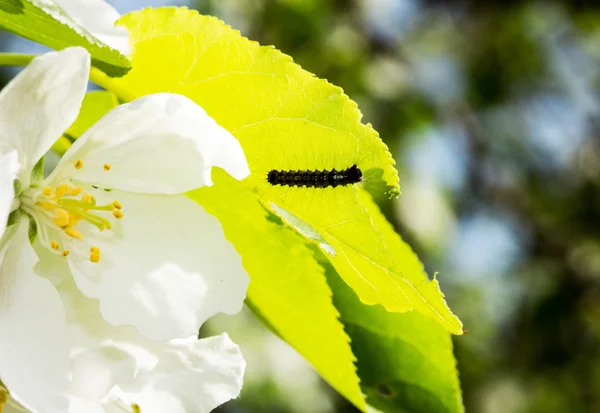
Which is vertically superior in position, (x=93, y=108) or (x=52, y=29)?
(x=52, y=29)

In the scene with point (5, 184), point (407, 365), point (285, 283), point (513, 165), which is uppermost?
point (5, 184)

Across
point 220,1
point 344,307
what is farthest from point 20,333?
point 220,1

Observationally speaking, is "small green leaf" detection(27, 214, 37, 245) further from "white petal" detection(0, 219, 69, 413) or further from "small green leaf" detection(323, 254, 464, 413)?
"small green leaf" detection(323, 254, 464, 413)

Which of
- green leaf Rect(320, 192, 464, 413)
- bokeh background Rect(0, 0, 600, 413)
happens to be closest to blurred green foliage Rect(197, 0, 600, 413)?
bokeh background Rect(0, 0, 600, 413)

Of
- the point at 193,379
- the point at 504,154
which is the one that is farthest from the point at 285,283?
the point at 504,154

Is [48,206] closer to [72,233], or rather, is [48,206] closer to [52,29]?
[72,233]

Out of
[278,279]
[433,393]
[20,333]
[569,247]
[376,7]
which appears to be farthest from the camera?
[569,247]

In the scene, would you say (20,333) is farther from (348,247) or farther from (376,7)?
(376,7)
